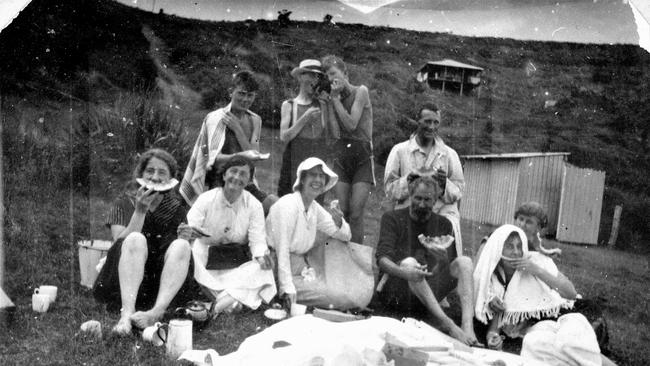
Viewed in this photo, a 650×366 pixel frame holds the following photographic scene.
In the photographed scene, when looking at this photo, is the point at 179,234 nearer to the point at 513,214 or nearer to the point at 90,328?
the point at 90,328

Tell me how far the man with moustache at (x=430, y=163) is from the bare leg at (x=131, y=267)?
6.82 feet

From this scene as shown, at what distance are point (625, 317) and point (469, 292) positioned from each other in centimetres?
152

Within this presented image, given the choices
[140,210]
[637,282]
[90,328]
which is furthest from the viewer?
[637,282]

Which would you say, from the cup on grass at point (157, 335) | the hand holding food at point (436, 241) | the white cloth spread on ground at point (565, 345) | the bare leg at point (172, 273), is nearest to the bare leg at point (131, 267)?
the bare leg at point (172, 273)

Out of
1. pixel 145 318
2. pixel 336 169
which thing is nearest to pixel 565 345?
pixel 336 169

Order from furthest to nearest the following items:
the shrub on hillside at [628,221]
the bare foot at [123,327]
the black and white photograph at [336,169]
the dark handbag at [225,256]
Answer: the shrub on hillside at [628,221] < the dark handbag at [225,256] < the black and white photograph at [336,169] < the bare foot at [123,327]

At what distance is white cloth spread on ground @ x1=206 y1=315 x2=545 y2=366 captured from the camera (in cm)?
455

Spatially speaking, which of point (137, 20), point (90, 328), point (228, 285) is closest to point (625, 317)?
point (228, 285)

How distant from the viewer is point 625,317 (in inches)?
242

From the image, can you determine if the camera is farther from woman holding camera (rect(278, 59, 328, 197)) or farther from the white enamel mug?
the white enamel mug

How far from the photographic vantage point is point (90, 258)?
5.61 meters

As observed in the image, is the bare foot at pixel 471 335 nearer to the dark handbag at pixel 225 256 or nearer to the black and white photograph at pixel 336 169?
the black and white photograph at pixel 336 169

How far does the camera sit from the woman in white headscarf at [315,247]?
5801 mm

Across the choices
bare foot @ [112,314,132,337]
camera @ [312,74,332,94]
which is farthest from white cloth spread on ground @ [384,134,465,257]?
bare foot @ [112,314,132,337]
